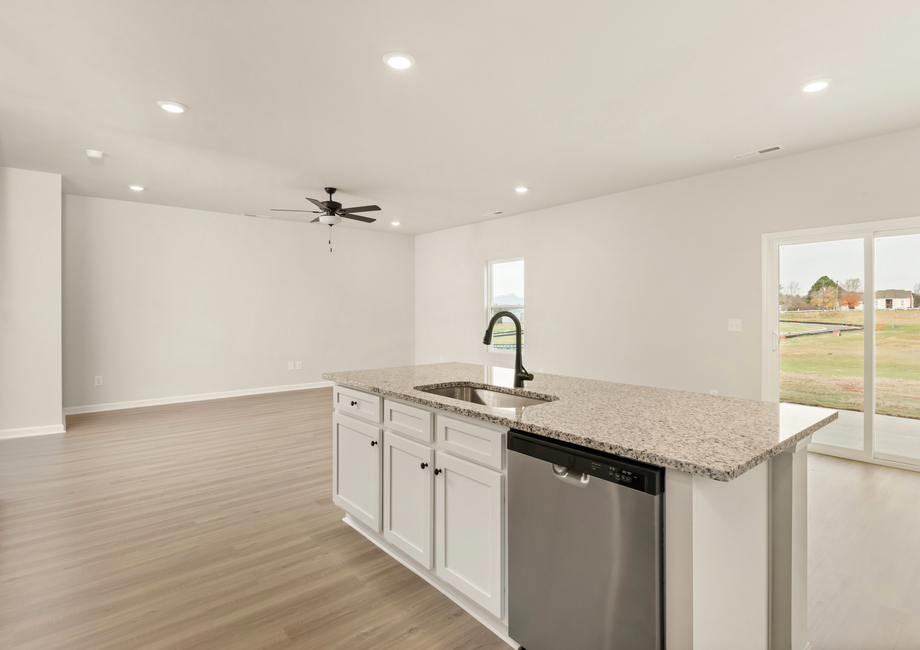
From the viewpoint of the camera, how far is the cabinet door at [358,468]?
2.38 metres

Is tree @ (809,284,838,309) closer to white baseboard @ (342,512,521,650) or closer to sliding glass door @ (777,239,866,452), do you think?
sliding glass door @ (777,239,866,452)

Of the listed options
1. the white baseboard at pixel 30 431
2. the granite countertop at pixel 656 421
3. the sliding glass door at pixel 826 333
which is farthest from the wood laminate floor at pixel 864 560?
the white baseboard at pixel 30 431

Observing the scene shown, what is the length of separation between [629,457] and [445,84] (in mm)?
2535

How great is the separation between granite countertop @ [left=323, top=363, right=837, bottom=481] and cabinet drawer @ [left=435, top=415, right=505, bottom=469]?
67mm

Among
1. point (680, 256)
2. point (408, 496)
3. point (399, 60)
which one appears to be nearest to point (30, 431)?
point (408, 496)

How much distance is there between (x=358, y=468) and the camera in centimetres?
253

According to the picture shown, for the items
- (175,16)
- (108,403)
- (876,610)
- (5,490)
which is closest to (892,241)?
(876,610)

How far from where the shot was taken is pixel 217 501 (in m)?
3.08

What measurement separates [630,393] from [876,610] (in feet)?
4.37

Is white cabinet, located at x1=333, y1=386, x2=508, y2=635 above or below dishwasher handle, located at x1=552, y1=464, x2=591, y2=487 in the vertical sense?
below

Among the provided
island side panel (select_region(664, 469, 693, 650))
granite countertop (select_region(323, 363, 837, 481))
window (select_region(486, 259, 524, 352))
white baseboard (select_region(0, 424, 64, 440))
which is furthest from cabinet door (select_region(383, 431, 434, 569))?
window (select_region(486, 259, 524, 352))

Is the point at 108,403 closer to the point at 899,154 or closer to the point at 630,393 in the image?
the point at 630,393

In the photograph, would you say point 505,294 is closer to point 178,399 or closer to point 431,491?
point 178,399

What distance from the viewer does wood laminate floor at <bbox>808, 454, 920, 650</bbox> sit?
5.95 feet
